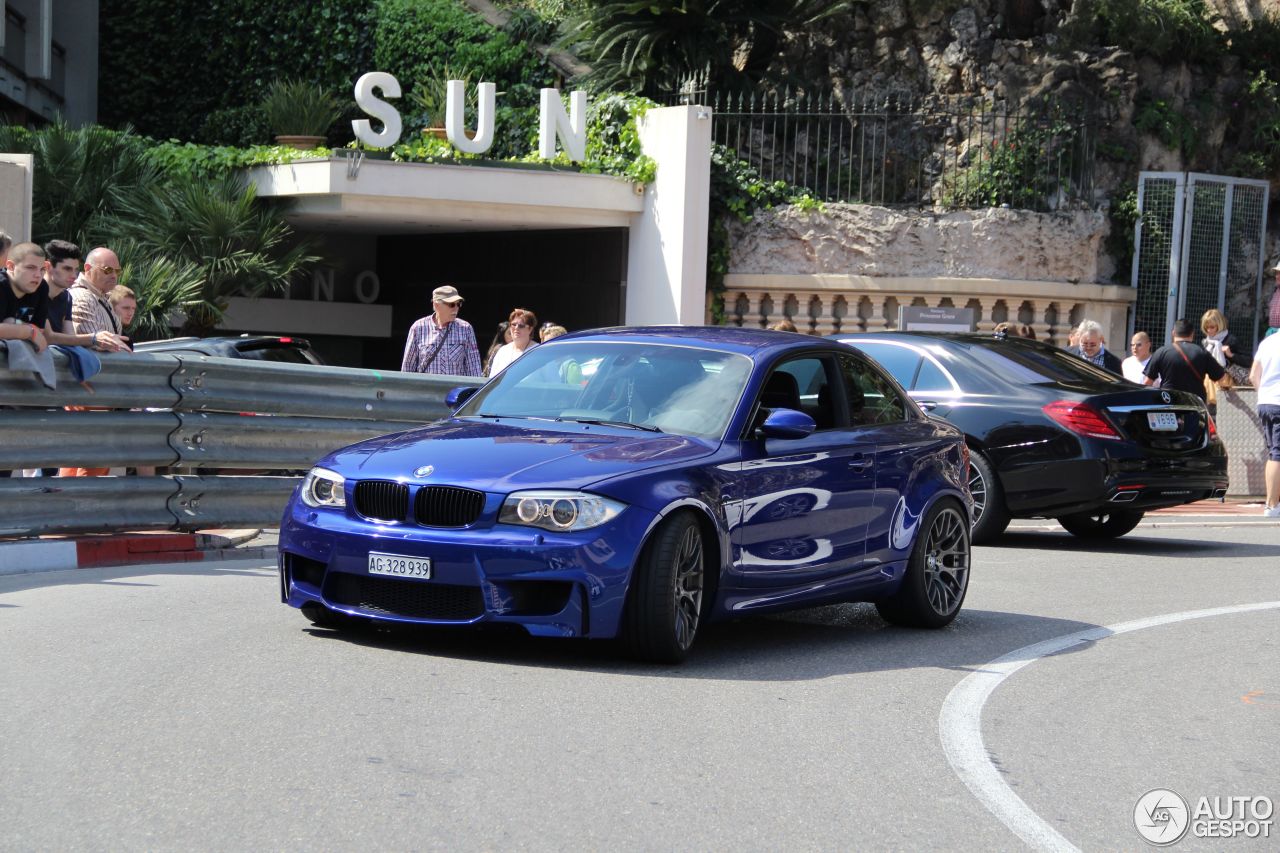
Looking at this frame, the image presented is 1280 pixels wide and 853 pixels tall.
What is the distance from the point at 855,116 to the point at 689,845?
1898cm

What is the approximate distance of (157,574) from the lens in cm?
1011

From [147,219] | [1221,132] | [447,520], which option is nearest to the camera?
[447,520]

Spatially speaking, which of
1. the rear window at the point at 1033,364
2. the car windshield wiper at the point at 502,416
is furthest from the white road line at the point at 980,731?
the rear window at the point at 1033,364

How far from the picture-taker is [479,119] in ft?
71.2

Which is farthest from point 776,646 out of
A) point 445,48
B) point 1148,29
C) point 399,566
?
point 445,48

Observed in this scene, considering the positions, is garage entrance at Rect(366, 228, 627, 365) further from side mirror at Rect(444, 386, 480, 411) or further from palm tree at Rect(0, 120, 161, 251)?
side mirror at Rect(444, 386, 480, 411)

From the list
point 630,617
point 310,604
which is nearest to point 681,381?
point 630,617

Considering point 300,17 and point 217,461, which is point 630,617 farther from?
point 300,17

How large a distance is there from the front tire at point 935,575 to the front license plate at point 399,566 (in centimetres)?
298

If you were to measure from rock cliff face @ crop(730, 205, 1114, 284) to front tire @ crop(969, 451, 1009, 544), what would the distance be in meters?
9.66

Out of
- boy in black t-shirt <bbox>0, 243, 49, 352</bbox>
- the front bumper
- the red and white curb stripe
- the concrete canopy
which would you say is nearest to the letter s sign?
the concrete canopy

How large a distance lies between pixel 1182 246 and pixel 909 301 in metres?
3.85

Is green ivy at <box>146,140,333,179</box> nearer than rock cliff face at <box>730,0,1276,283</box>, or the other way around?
green ivy at <box>146,140,333,179</box>

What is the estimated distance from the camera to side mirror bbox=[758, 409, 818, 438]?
→ 26.8ft
